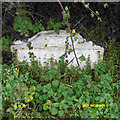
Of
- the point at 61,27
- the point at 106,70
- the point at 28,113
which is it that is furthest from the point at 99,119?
the point at 61,27

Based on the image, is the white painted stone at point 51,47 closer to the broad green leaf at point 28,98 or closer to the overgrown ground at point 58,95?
the overgrown ground at point 58,95

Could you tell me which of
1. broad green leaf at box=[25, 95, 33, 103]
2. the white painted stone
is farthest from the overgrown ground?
the white painted stone

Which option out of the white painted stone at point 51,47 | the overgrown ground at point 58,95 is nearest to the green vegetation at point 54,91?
the overgrown ground at point 58,95

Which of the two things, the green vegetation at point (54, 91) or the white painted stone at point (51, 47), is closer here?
the green vegetation at point (54, 91)

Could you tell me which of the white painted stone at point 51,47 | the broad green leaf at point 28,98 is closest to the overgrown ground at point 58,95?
the broad green leaf at point 28,98

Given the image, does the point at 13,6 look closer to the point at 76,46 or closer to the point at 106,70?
the point at 76,46

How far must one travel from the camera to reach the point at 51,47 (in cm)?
248

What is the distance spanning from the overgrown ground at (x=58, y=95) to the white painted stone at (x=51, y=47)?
8.7 inches

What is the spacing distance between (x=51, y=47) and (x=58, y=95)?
0.78 metres

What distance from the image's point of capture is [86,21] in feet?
7.93

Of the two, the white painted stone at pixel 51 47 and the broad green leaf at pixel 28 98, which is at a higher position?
the white painted stone at pixel 51 47

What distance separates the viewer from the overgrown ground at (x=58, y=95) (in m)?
2.07

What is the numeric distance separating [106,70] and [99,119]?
0.76 m

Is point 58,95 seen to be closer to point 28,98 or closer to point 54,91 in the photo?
point 54,91
